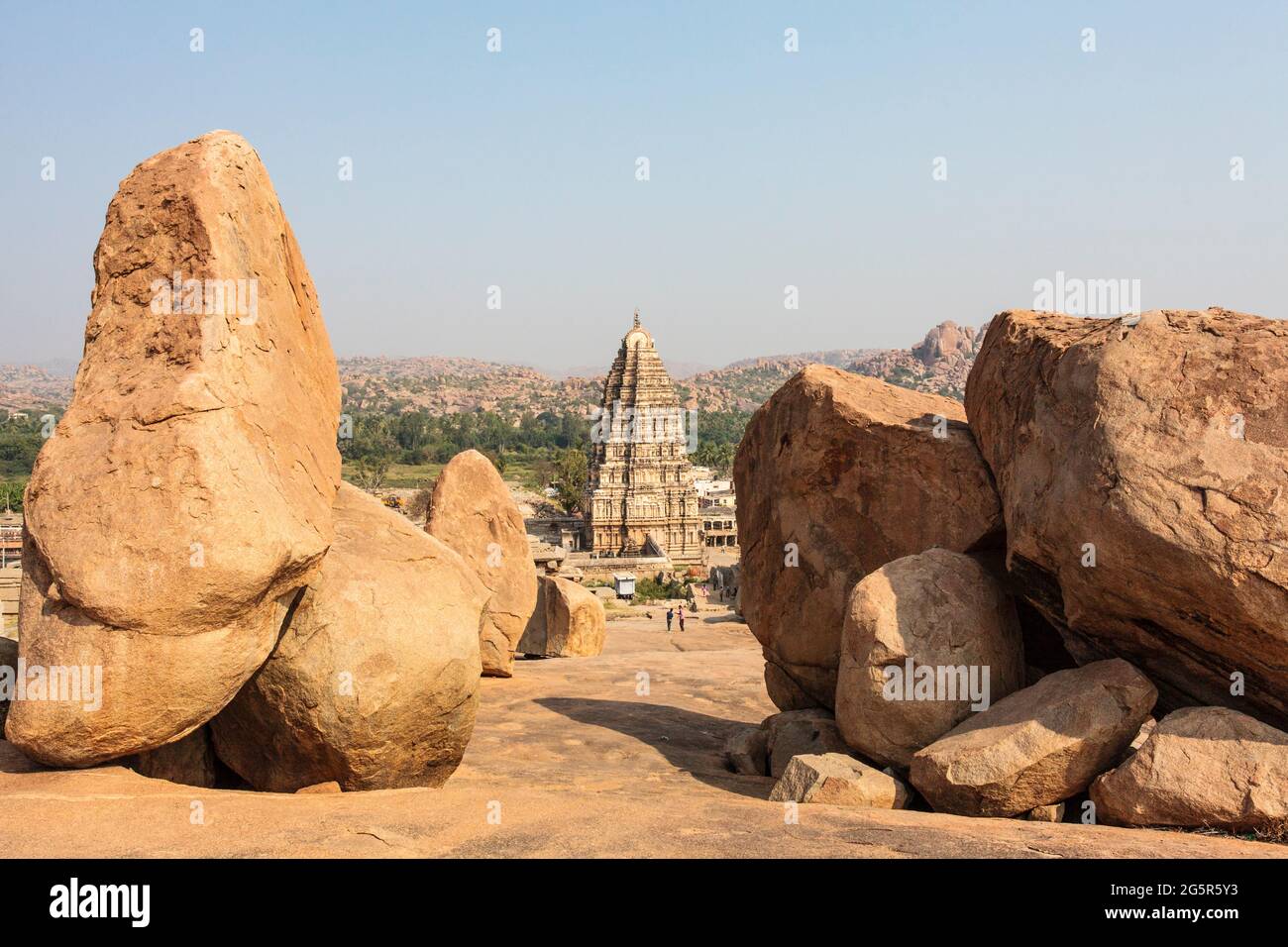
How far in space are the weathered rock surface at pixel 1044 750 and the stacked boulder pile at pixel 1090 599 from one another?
0.01m

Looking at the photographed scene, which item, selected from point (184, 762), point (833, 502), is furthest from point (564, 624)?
point (184, 762)

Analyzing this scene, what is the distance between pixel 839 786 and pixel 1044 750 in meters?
1.27

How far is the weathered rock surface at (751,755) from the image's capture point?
9547mm

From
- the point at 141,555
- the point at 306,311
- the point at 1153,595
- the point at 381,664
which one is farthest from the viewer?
the point at 306,311

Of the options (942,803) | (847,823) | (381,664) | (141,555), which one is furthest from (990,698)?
(141,555)

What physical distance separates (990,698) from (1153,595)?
1.43m

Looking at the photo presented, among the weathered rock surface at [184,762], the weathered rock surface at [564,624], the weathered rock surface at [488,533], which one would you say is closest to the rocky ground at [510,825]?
the weathered rock surface at [184,762]

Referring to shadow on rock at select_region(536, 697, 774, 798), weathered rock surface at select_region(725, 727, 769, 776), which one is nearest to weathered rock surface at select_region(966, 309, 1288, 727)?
shadow on rock at select_region(536, 697, 774, 798)

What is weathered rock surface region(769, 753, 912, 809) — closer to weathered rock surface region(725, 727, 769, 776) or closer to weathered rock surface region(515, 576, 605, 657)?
weathered rock surface region(725, 727, 769, 776)

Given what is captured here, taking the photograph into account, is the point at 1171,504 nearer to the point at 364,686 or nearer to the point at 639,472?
the point at 364,686

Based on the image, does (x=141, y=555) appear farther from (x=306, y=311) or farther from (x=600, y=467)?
(x=600, y=467)

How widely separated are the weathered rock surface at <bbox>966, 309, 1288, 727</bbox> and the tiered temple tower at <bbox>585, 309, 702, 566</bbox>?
57754 millimetres

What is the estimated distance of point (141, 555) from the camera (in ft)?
20.0

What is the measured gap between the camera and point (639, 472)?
6650 centimetres
